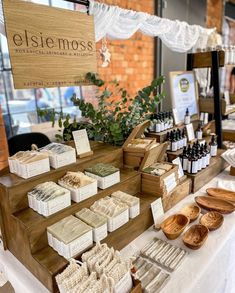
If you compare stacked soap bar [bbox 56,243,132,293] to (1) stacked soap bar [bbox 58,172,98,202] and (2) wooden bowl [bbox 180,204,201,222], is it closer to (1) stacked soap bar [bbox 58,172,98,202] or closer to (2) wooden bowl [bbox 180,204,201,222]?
(1) stacked soap bar [bbox 58,172,98,202]

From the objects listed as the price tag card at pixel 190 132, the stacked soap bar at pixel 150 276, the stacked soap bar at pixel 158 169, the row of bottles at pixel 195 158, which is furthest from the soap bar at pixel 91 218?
the price tag card at pixel 190 132

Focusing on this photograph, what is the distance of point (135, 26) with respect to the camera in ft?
6.11

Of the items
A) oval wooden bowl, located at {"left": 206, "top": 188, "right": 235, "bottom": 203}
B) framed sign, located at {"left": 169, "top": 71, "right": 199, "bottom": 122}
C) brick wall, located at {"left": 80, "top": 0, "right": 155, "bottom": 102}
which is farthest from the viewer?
brick wall, located at {"left": 80, "top": 0, "right": 155, "bottom": 102}

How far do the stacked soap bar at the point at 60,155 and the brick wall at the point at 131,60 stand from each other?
2.16 meters

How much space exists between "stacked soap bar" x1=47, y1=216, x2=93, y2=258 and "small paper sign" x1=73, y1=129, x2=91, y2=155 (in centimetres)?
40

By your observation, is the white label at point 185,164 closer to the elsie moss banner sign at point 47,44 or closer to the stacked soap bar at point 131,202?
the stacked soap bar at point 131,202

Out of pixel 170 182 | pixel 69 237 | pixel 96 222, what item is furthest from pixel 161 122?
pixel 69 237

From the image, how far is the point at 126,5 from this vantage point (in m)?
3.20

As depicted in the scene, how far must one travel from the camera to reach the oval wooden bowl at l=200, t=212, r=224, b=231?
1.21 metres

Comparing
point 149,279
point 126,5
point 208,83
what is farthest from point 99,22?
point 126,5

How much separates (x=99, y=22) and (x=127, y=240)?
1.31 metres

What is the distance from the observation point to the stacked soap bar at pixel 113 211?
103cm

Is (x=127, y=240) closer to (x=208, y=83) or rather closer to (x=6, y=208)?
(x=6, y=208)

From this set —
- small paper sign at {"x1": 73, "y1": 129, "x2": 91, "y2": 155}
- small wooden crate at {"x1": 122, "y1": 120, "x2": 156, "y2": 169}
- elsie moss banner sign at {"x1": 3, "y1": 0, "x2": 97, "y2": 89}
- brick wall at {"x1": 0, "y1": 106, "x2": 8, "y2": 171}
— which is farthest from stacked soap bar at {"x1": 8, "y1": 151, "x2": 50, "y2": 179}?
brick wall at {"x1": 0, "y1": 106, "x2": 8, "y2": 171}
